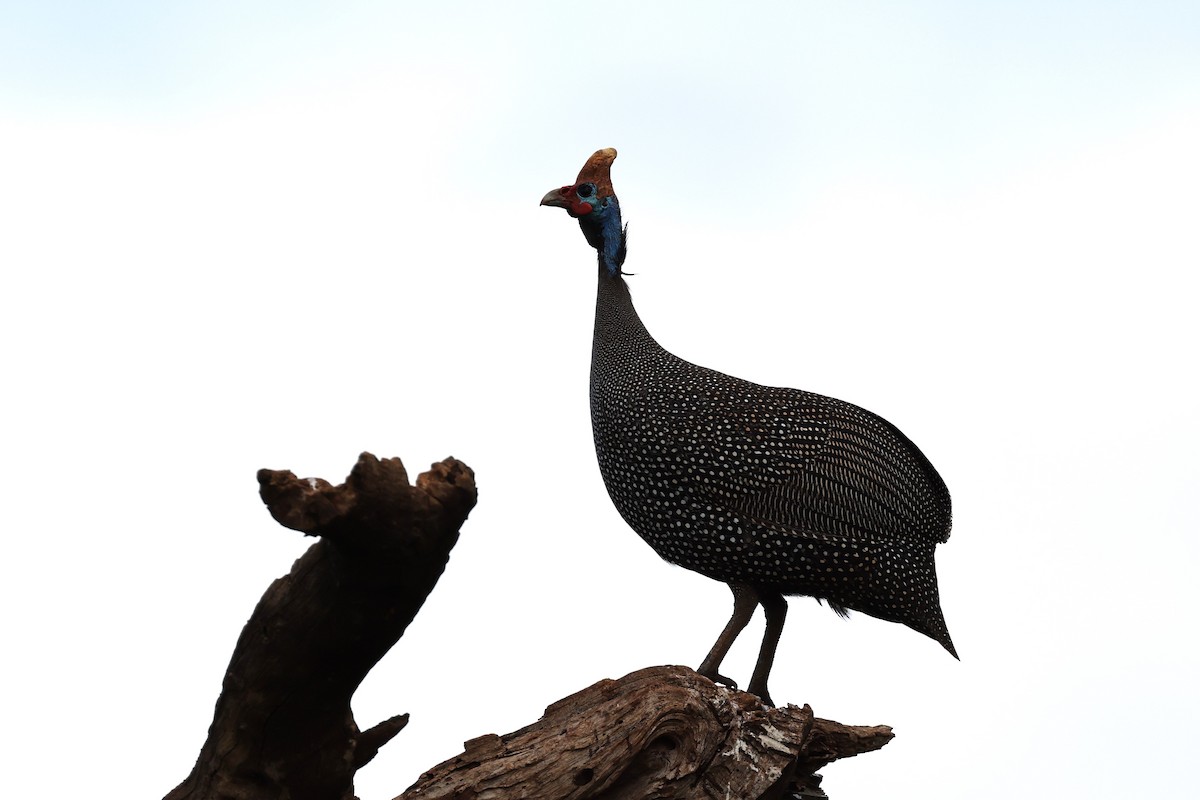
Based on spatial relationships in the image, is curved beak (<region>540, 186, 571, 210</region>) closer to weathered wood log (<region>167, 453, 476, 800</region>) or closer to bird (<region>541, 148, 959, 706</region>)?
bird (<region>541, 148, 959, 706</region>)

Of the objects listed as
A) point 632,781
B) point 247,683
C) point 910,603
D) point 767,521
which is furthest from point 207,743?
point 910,603

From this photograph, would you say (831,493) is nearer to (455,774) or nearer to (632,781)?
(632,781)

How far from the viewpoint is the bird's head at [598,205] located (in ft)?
25.1

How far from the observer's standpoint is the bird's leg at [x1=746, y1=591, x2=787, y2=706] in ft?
23.4

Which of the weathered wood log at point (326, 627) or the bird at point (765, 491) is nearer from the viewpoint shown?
the weathered wood log at point (326, 627)

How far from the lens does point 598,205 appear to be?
301 inches

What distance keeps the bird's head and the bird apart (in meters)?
0.58

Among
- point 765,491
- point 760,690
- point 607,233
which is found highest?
point 607,233

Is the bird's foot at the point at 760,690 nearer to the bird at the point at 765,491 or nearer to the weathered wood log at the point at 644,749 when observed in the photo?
the bird at the point at 765,491

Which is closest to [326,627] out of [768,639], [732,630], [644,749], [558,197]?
[644,749]

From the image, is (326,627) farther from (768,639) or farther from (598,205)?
(598,205)

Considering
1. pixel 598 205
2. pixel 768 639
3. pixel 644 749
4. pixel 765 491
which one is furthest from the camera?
pixel 598 205

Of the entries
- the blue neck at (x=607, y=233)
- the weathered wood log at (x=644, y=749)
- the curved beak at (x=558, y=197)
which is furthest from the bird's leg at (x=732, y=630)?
the curved beak at (x=558, y=197)

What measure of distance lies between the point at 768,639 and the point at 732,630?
13.6 inches
